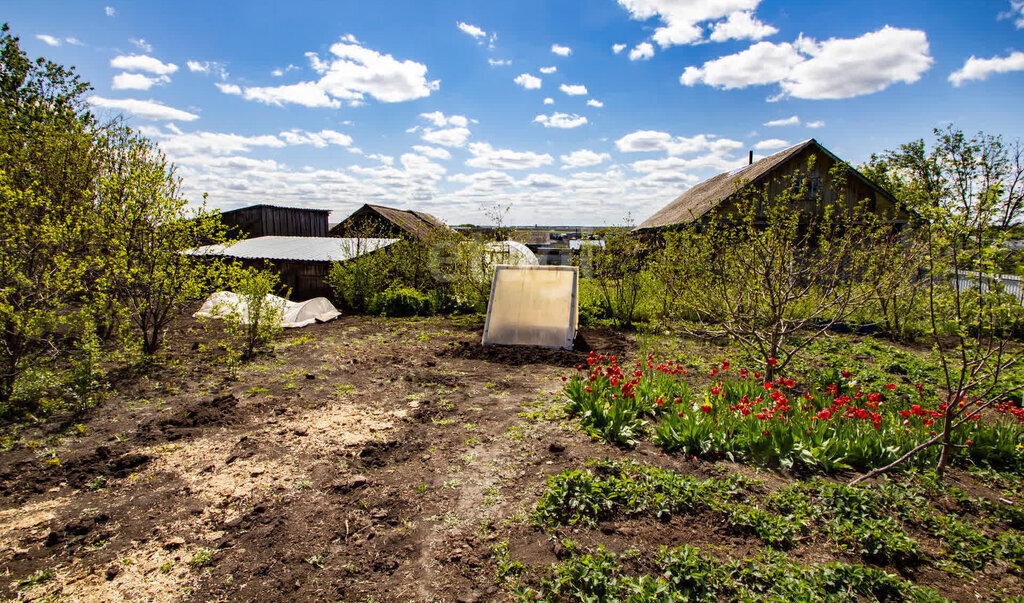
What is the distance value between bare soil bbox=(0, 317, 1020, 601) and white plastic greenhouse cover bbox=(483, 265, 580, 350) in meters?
2.38

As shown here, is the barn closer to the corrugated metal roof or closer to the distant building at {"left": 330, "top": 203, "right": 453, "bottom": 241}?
the corrugated metal roof

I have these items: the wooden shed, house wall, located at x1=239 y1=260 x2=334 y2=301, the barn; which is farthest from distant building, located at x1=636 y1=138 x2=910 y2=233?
the wooden shed

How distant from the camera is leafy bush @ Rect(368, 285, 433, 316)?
527 inches

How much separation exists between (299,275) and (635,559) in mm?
14965

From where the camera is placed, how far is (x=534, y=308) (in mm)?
9594

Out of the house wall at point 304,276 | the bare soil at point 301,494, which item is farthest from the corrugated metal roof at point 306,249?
the bare soil at point 301,494

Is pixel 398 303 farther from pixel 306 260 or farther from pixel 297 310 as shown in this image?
pixel 306 260

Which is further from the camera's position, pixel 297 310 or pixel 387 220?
pixel 387 220

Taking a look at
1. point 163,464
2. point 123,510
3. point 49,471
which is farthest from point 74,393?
point 123,510

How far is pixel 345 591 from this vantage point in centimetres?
278

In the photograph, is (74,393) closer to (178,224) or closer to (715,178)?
(178,224)

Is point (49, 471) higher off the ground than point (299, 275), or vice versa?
point (299, 275)

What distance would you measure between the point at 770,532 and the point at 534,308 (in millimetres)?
6745

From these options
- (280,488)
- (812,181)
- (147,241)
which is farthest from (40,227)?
(812,181)
